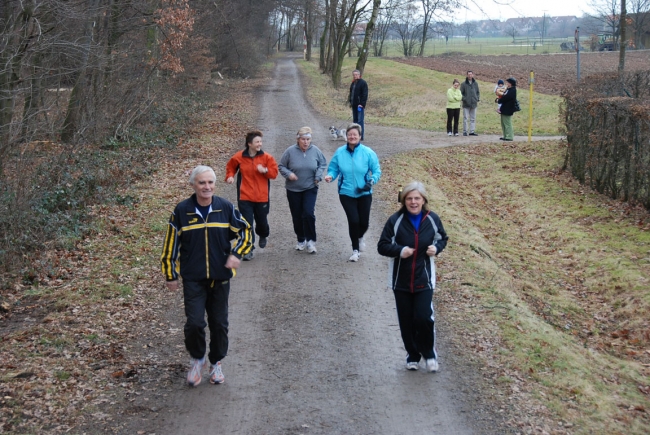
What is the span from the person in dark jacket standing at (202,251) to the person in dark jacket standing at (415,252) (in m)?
1.39

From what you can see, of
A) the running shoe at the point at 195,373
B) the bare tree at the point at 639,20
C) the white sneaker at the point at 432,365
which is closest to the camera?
the running shoe at the point at 195,373

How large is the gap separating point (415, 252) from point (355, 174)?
11.3 feet

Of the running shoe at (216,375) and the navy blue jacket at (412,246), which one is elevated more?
the navy blue jacket at (412,246)

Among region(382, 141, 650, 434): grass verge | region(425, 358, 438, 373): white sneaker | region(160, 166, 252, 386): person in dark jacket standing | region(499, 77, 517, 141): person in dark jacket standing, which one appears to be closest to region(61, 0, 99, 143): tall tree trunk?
region(382, 141, 650, 434): grass verge

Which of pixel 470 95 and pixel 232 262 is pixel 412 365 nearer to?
pixel 232 262

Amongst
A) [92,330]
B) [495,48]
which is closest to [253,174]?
[92,330]

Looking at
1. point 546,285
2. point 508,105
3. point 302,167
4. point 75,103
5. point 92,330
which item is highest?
point 508,105

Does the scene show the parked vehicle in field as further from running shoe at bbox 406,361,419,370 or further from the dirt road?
running shoe at bbox 406,361,419,370

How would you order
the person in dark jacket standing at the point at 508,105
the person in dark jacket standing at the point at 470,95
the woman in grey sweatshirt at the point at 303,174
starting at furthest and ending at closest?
the person in dark jacket standing at the point at 470,95 → the person in dark jacket standing at the point at 508,105 → the woman in grey sweatshirt at the point at 303,174

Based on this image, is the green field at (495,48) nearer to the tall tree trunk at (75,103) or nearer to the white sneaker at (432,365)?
the tall tree trunk at (75,103)

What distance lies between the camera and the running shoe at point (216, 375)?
6398 millimetres

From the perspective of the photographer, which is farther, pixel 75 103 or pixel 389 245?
pixel 75 103

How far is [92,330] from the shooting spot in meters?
7.77

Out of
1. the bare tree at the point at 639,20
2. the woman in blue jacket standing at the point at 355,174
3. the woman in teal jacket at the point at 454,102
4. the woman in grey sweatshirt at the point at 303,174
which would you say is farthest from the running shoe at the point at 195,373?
the bare tree at the point at 639,20
